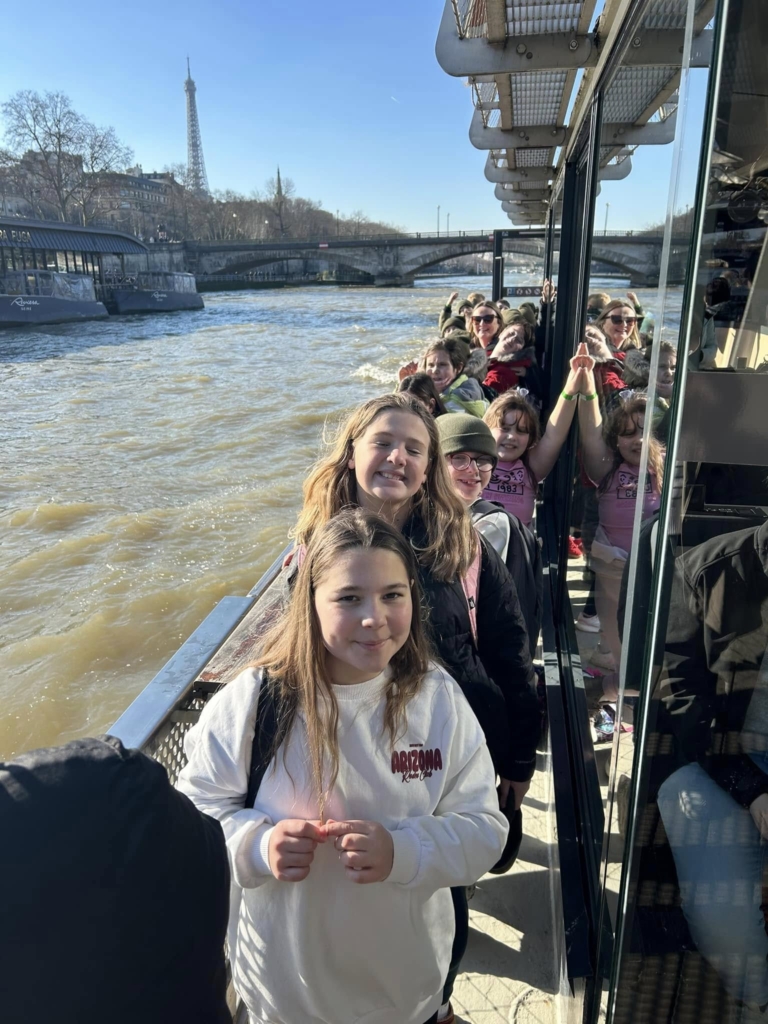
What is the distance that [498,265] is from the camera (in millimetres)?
12031

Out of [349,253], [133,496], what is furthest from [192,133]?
[133,496]

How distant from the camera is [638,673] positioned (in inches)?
37.7

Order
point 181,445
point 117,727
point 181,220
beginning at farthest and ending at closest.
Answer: point 181,220
point 181,445
point 117,727

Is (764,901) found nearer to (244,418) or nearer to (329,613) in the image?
(329,613)

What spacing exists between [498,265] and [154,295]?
3169cm

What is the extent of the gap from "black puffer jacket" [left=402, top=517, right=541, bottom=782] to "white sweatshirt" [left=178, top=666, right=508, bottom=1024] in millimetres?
392

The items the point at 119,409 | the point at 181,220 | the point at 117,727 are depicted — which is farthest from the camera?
the point at 181,220

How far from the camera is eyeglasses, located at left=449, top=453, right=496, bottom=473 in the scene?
7.84 ft

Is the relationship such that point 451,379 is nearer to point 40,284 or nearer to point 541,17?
point 541,17

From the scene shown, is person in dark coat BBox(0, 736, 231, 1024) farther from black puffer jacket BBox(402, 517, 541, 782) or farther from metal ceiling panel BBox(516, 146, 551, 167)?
metal ceiling panel BBox(516, 146, 551, 167)

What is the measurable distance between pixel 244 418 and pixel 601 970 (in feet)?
41.9

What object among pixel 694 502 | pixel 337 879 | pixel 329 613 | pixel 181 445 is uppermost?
pixel 694 502

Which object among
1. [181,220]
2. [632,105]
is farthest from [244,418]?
[181,220]

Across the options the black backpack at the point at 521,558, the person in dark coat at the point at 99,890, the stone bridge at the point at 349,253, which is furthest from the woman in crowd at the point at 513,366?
the stone bridge at the point at 349,253
